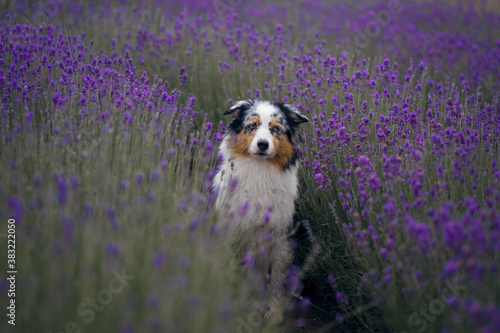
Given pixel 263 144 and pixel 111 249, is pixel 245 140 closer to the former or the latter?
pixel 263 144

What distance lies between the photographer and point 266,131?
2.91 m

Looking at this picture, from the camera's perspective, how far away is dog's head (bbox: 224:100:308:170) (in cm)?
285

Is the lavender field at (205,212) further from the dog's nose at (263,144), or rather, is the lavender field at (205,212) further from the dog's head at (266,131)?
the dog's nose at (263,144)

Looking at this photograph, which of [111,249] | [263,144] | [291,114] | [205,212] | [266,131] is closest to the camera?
[111,249]

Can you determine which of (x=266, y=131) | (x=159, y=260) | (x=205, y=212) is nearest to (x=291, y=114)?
(x=266, y=131)

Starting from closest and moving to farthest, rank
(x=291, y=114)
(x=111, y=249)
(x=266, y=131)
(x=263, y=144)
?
1. (x=111, y=249)
2. (x=263, y=144)
3. (x=266, y=131)
4. (x=291, y=114)

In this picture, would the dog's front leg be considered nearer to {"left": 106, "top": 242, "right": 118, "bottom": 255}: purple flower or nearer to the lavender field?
the lavender field

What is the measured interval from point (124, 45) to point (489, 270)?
4263 mm

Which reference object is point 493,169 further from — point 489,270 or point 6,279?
point 6,279

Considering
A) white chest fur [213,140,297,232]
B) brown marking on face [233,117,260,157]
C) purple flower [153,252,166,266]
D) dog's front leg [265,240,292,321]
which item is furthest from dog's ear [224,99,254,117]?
purple flower [153,252,166,266]

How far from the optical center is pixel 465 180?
2.40m

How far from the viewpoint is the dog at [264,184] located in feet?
9.16

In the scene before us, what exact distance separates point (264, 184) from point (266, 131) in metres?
0.38

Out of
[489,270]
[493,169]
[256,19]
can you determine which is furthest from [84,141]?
[256,19]
